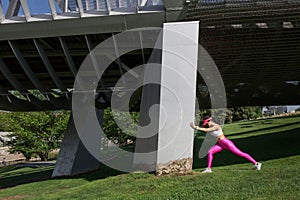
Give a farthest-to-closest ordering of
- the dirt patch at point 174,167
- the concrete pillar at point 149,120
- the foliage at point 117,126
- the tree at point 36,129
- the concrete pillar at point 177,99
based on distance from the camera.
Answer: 1. the tree at point 36,129
2. the foliage at point 117,126
3. the concrete pillar at point 149,120
4. the concrete pillar at point 177,99
5. the dirt patch at point 174,167

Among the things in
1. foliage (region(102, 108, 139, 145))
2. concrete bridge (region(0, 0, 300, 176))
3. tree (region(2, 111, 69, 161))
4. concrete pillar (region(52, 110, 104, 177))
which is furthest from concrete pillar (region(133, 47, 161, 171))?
tree (region(2, 111, 69, 161))

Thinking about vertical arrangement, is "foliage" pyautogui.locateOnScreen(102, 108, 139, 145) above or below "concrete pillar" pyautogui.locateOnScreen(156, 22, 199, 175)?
below

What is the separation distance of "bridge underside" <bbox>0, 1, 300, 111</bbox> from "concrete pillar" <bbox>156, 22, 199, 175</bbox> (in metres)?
1.08

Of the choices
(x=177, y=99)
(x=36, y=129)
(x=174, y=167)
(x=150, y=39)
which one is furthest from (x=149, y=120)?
(x=36, y=129)

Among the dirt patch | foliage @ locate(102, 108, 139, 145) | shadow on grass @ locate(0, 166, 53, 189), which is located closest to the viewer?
the dirt patch

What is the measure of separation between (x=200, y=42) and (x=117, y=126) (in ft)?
74.3

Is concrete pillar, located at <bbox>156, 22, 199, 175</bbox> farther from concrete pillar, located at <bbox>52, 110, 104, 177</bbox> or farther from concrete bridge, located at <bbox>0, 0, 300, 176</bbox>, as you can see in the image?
concrete pillar, located at <bbox>52, 110, 104, 177</bbox>

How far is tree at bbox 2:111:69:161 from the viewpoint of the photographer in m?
32.3

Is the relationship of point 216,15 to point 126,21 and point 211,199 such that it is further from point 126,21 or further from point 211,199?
point 211,199

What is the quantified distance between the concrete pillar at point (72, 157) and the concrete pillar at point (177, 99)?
9.21 meters

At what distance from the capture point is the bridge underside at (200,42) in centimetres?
1134

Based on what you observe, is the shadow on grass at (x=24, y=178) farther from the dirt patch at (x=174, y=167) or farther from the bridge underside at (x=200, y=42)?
the dirt patch at (x=174, y=167)

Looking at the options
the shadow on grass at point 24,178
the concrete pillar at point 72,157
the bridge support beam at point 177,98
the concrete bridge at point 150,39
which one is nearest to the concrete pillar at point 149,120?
the concrete bridge at point 150,39

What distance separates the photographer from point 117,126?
34938 mm
